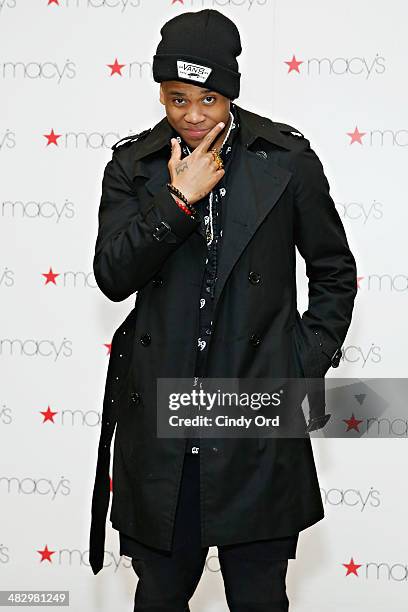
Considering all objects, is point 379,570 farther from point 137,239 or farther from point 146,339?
point 137,239

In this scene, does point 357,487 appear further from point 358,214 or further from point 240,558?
point 240,558

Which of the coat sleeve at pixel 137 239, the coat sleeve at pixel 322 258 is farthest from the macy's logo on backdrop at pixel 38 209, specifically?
the coat sleeve at pixel 322 258

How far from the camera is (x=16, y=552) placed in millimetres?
3162

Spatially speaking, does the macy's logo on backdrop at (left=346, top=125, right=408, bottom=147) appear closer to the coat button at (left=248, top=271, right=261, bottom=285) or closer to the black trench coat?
the black trench coat

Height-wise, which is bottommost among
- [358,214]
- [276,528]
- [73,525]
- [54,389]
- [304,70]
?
[73,525]

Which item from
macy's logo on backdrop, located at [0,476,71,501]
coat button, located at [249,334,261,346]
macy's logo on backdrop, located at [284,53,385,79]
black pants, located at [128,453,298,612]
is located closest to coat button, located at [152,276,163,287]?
coat button, located at [249,334,261,346]

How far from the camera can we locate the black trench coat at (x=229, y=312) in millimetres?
1947

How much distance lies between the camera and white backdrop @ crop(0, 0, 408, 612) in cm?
294

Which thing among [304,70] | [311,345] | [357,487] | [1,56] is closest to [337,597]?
[357,487]

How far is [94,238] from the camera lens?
3049mm

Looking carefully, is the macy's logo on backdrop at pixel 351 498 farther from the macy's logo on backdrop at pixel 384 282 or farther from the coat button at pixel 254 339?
the coat button at pixel 254 339

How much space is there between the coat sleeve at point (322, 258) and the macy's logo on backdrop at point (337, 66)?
92 cm

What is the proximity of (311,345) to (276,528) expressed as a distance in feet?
1.24

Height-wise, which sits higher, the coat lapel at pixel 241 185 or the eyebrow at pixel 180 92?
the eyebrow at pixel 180 92
